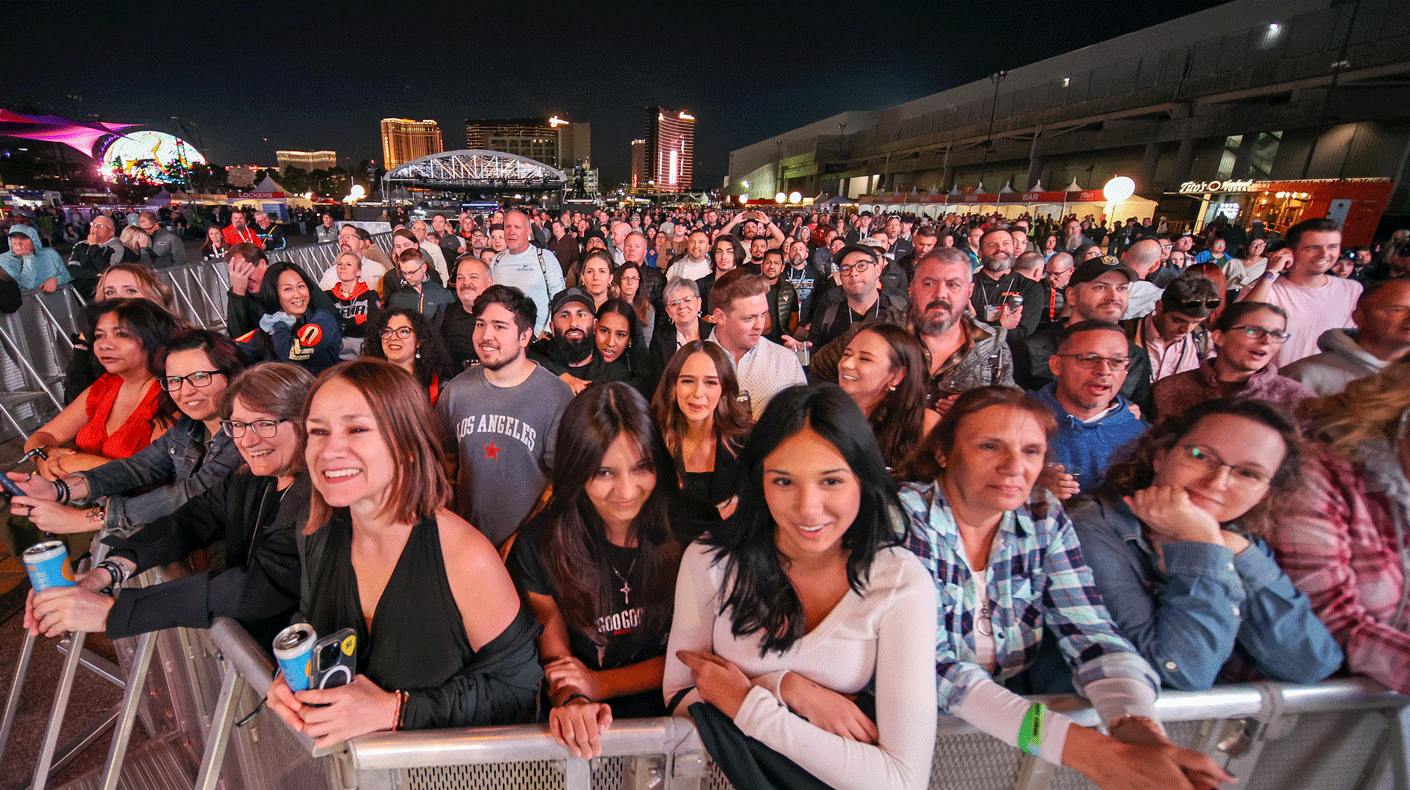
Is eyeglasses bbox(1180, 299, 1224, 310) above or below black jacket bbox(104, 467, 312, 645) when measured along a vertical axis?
above

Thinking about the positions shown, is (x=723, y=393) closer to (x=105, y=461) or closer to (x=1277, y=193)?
(x=105, y=461)

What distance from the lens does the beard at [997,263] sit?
5.88 meters

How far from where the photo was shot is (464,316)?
190 inches

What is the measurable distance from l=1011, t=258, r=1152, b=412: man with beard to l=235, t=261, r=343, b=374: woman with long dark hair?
536 centimetres

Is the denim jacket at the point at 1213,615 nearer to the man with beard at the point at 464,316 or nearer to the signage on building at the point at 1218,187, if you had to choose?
the man with beard at the point at 464,316

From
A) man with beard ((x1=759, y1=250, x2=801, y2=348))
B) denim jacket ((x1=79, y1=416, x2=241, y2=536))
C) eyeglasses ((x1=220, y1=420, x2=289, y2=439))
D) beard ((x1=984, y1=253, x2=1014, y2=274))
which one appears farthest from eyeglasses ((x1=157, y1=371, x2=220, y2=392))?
beard ((x1=984, y1=253, x2=1014, y2=274))

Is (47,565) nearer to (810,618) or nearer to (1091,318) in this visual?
(810,618)

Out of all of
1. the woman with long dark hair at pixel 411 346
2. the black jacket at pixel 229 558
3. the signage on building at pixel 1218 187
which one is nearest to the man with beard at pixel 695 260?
the woman with long dark hair at pixel 411 346

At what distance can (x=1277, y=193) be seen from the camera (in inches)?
749

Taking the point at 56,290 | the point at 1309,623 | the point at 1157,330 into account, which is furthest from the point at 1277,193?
the point at 56,290

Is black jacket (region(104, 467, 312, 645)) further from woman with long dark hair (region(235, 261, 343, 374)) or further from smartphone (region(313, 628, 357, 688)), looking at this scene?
woman with long dark hair (region(235, 261, 343, 374))

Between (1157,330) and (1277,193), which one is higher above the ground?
(1277,193)

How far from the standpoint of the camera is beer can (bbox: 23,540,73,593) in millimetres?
1760

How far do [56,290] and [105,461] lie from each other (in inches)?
232
